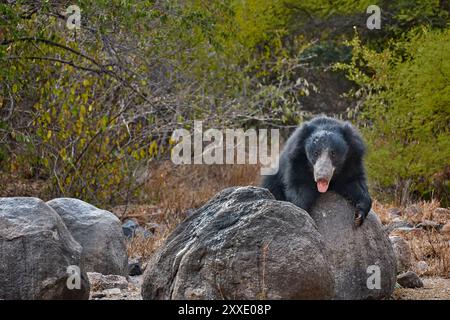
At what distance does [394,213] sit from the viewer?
34.1 ft

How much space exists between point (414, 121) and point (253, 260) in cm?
761

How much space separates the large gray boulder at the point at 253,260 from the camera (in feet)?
15.8

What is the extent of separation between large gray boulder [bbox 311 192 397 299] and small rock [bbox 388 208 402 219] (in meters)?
4.04

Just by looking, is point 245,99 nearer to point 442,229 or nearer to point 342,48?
point 342,48

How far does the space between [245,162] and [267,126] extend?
2460 mm

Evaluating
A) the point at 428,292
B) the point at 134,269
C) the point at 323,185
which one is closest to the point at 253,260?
the point at 323,185

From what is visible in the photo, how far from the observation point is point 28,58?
9148 millimetres

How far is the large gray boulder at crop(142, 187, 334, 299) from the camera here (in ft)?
15.8

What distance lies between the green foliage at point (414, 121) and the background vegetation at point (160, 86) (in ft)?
0.07

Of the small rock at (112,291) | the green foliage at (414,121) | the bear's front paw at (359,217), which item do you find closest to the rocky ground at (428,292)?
the bear's front paw at (359,217)

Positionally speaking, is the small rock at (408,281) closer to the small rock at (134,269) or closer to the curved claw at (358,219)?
the curved claw at (358,219)

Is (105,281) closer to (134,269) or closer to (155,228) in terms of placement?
(134,269)

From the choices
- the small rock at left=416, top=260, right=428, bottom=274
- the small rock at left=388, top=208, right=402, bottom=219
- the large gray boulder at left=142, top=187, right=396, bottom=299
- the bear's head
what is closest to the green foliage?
the small rock at left=388, top=208, right=402, bottom=219

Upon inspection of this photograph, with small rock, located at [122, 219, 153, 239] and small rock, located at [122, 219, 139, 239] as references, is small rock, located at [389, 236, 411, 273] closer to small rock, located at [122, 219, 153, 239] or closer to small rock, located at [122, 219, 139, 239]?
small rock, located at [122, 219, 153, 239]
